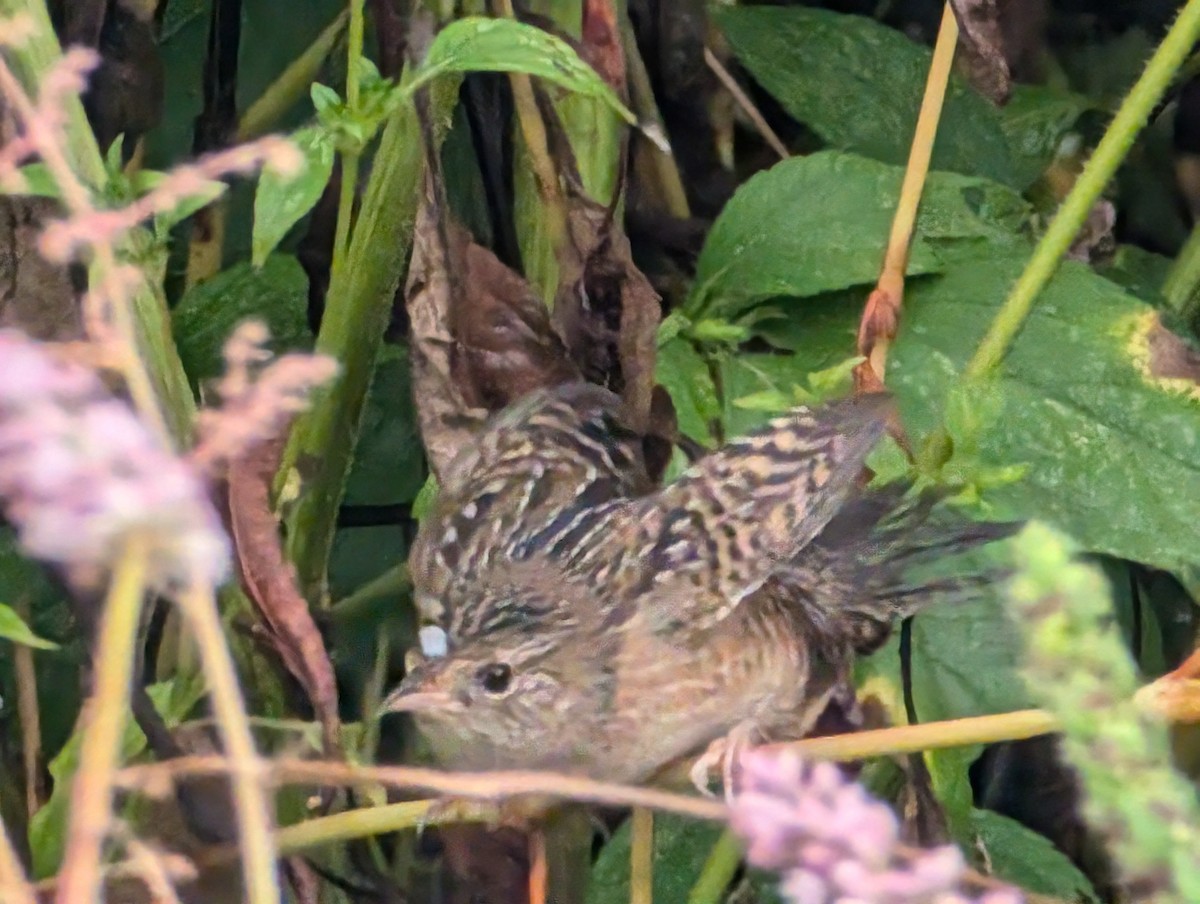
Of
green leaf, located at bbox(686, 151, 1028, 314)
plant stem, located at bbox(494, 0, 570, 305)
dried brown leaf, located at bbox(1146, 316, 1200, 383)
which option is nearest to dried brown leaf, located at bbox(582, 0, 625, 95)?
plant stem, located at bbox(494, 0, 570, 305)

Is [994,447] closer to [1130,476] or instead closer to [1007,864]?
[1130,476]

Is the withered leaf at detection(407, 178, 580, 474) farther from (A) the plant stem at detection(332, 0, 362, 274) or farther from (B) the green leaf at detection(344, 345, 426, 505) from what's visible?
(B) the green leaf at detection(344, 345, 426, 505)

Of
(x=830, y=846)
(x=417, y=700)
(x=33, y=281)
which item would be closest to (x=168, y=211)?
(x=33, y=281)

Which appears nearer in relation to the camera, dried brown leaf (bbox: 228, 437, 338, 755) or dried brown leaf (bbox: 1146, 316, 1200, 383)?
dried brown leaf (bbox: 228, 437, 338, 755)

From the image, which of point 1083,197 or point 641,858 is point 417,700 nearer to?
point 641,858

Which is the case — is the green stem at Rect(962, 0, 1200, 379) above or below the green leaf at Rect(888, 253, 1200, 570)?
above

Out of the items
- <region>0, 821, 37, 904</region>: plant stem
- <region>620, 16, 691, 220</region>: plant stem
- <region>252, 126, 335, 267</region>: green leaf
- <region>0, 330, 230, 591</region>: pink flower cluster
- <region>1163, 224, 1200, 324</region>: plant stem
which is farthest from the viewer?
<region>1163, 224, 1200, 324</region>: plant stem

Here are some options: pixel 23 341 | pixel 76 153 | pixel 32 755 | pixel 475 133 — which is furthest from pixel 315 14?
pixel 23 341
